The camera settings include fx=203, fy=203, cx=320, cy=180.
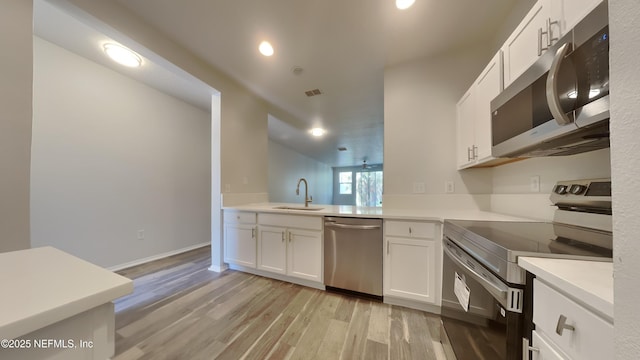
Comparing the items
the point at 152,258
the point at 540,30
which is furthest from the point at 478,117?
the point at 152,258

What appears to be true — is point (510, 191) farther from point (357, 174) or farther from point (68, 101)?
point (357, 174)

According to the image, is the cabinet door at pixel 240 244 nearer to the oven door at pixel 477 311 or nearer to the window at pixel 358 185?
the oven door at pixel 477 311

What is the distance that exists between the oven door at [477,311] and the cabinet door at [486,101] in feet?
2.61

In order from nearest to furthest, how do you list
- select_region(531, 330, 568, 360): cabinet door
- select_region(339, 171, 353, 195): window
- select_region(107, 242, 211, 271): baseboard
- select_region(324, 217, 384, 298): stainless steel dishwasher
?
1. select_region(531, 330, 568, 360): cabinet door
2. select_region(324, 217, 384, 298): stainless steel dishwasher
3. select_region(107, 242, 211, 271): baseboard
4. select_region(339, 171, 353, 195): window

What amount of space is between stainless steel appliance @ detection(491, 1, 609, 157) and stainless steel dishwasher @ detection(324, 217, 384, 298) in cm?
123

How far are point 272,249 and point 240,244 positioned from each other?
0.50 meters

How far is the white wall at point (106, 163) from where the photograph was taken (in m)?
2.16

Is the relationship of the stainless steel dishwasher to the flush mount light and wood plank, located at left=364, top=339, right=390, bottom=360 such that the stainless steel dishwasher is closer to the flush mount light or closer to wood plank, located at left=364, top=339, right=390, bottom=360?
wood plank, located at left=364, top=339, right=390, bottom=360

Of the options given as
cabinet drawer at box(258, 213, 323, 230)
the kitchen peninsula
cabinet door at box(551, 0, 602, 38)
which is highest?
cabinet door at box(551, 0, 602, 38)

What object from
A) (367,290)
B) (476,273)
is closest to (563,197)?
(476,273)

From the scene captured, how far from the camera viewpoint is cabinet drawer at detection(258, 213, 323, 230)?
2.17 m

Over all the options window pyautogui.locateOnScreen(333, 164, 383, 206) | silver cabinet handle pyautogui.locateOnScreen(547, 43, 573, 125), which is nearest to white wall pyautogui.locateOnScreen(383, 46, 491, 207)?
silver cabinet handle pyautogui.locateOnScreen(547, 43, 573, 125)

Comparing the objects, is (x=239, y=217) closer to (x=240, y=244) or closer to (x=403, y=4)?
(x=240, y=244)

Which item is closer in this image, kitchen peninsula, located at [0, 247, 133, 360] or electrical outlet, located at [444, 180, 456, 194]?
kitchen peninsula, located at [0, 247, 133, 360]
